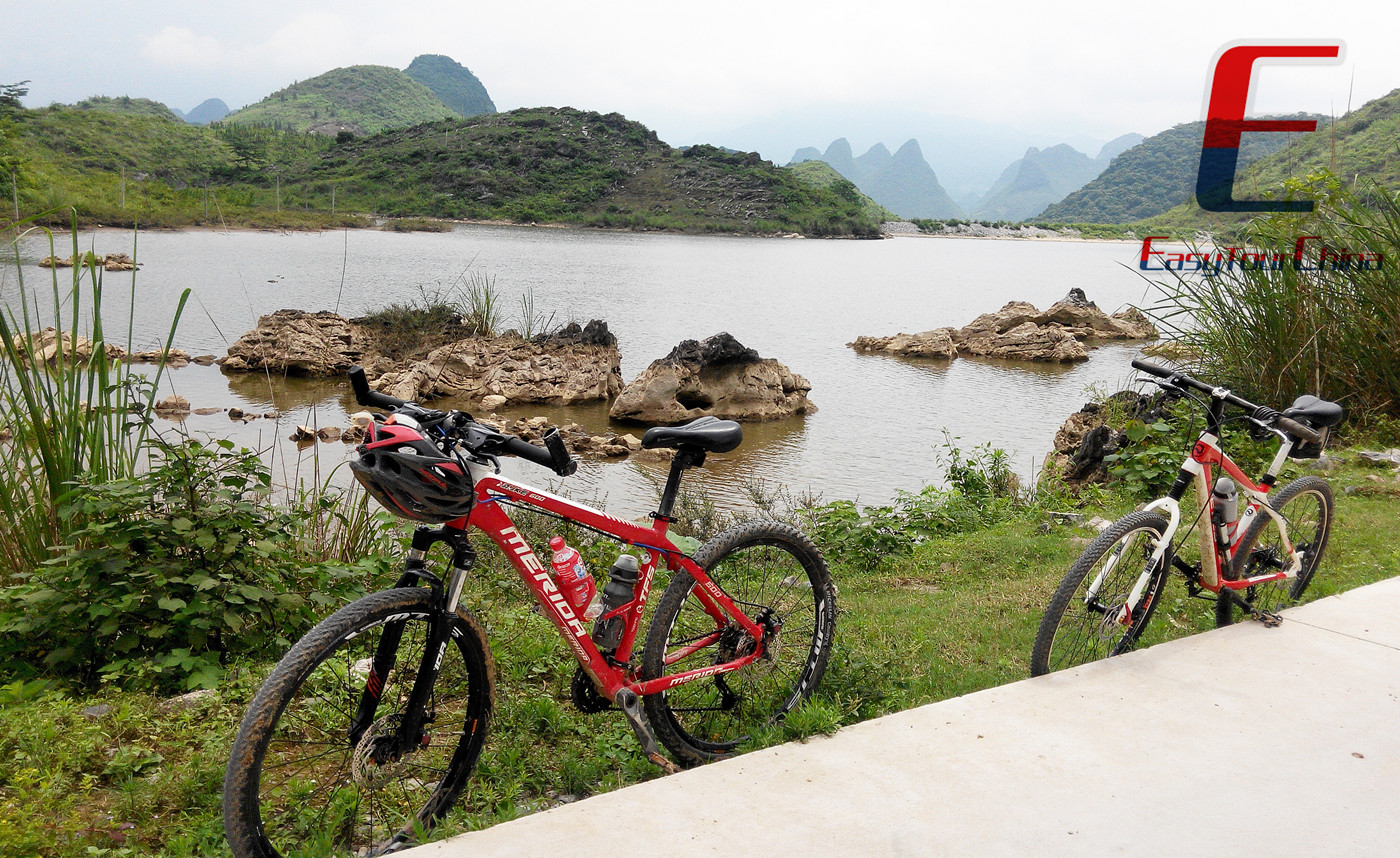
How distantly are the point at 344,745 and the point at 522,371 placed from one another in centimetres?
1511

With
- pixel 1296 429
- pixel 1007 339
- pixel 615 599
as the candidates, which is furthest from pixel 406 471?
pixel 1007 339

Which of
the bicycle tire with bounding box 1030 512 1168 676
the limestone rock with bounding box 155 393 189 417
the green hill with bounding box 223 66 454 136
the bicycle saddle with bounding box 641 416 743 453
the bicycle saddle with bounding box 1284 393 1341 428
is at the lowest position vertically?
the limestone rock with bounding box 155 393 189 417

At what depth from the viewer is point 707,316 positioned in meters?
29.4

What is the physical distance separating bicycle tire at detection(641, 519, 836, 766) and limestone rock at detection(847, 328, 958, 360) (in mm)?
22760

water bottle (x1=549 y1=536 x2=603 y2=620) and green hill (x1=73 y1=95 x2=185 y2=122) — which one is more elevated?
green hill (x1=73 y1=95 x2=185 y2=122)

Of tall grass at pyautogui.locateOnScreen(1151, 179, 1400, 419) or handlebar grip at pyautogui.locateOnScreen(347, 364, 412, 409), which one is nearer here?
handlebar grip at pyautogui.locateOnScreen(347, 364, 412, 409)

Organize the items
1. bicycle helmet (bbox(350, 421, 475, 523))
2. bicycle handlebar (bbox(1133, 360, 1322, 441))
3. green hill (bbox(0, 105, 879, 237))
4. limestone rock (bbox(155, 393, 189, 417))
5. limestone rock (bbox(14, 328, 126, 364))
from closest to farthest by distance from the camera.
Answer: bicycle helmet (bbox(350, 421, 475, 523)) → bicycle handlebar (bbox(1133, 360, 1322, 441)) → limestone rock (bbox(14, 328, 126, 364)) → limestone rock (bbox(155, 393, 189, 417)) → green hill (bbox(0, 105, 879, 237))

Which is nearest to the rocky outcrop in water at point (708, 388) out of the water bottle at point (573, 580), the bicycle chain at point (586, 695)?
the bicycle chain at point (586, 695)

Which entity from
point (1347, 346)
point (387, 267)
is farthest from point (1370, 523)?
point (387, 267)

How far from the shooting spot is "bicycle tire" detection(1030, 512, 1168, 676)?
338cm

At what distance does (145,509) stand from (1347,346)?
9.03 meters

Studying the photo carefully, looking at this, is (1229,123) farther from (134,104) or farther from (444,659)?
(134,104)

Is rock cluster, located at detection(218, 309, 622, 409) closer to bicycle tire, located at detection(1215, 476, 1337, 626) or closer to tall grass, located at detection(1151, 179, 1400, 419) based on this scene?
tall grass, located at detection(1151, 179, 1400, 419)

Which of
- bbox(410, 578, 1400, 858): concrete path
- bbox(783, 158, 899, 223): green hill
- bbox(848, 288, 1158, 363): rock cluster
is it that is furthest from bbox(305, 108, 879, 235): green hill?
bbox(410, 578, 1400, 858): concrete path
